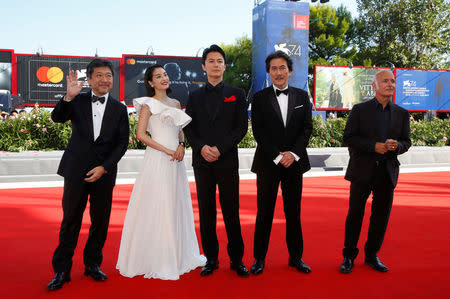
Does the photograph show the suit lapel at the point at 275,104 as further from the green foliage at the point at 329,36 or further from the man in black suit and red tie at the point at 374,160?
the green foliage at the point at 329,36

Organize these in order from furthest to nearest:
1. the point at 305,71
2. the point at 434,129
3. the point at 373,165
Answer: the point at 305,71
the point at 434,129
the point at 373,165

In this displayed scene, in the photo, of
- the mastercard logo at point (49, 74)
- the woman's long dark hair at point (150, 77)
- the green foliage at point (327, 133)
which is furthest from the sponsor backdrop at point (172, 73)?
the woman's long dark hair at point (150, 77)

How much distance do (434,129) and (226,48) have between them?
38.8 metres

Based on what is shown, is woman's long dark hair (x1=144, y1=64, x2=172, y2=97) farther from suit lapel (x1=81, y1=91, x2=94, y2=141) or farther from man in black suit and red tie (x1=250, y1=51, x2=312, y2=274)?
man in black suit and red tie (x1=250, y1=51, x2=312, y2=274)

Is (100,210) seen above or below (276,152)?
below

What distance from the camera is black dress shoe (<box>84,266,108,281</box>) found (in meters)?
3.75

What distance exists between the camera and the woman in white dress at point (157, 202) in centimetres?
392

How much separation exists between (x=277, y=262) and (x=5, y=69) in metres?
27.1

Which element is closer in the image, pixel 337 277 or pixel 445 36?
pixel 337 277

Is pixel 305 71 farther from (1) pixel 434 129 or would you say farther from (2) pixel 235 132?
(2) pixel 235 132

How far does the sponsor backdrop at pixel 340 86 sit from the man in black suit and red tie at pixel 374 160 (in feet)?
83.0

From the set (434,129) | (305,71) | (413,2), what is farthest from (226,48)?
(434,129)

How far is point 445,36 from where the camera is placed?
3800 cm

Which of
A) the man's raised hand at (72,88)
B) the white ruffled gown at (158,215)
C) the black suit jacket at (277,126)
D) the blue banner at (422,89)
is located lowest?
the white ruffled gown at (158,215)
